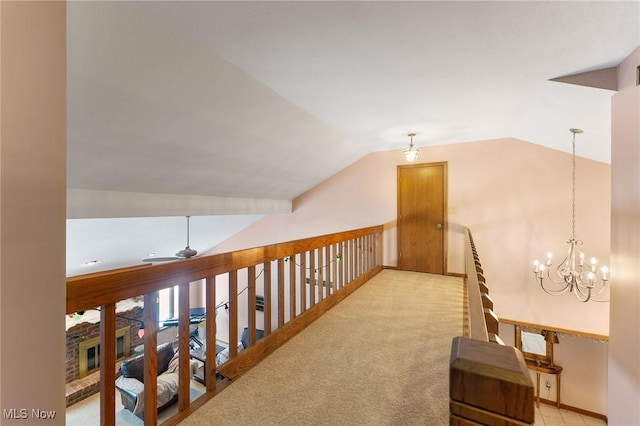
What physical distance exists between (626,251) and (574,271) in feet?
8.18

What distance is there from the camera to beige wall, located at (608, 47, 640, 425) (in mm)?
1819

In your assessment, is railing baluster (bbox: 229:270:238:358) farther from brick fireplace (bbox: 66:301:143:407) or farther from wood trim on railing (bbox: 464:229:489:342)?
brick fireplace (bbox: 66:301:143:407)

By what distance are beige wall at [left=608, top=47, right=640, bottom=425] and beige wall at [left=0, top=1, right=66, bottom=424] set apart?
2.86 meters

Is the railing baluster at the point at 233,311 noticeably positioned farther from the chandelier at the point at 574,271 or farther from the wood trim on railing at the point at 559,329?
the wood trim on railing at the point at 559,329

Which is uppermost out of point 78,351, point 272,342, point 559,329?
point 272,342

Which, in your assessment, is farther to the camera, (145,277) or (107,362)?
(145,277)

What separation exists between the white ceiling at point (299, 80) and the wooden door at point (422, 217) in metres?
1.11

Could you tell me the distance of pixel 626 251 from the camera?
6.41ft

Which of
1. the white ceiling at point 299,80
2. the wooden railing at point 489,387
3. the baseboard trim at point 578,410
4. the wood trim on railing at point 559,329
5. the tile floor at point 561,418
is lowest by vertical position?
the tile floor at point 561,418

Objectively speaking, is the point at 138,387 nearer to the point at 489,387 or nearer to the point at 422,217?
the point at 422,217

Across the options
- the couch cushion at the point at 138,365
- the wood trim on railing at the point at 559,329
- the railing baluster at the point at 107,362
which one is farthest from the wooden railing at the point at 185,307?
the couch cushion at the point at 138,365

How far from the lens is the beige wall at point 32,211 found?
0.69 metres

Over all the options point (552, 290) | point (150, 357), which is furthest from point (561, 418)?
point (150, 357)

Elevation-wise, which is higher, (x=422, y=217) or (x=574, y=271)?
(x=422, y=217)
